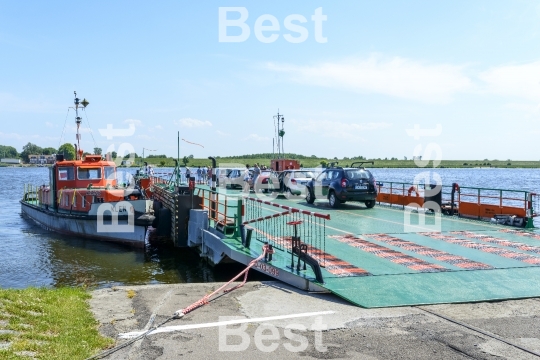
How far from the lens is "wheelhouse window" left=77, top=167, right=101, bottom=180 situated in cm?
2261

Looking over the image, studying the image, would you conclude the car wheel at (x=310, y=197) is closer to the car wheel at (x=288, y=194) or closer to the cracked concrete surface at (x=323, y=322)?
the car wheel at (x=288, y=194)

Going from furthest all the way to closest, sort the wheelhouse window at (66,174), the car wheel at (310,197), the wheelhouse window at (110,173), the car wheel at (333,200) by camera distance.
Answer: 1. the wheelhouse window at (110,173)
2. the wheelhouse window at (66,174)
3. the car wheel at (310,197)
4. the car wheel at (333,200)

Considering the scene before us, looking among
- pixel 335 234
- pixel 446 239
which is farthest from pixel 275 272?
pixel 446 239

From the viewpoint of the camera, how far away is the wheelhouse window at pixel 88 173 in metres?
22.6

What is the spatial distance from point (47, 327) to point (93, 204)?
15.0 m

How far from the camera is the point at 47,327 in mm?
6656

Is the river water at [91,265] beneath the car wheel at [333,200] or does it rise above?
beneath

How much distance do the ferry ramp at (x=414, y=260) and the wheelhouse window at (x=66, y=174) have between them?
1095 centimetres

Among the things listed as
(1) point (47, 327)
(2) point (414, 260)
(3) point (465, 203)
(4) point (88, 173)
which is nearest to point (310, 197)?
(3) point (465, 203)

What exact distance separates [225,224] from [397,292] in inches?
236

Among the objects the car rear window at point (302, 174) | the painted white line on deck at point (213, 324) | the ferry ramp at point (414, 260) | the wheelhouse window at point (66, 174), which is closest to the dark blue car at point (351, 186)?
the ferry ramp at point (414, 260)

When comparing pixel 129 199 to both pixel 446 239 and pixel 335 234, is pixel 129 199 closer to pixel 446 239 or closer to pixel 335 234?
pixel 335 234

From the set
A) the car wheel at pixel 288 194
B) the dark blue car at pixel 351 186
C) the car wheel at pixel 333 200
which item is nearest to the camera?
the dark blue car at pixel 351 186

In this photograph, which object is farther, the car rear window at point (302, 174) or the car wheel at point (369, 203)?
the car rear window at point (302, 174)
